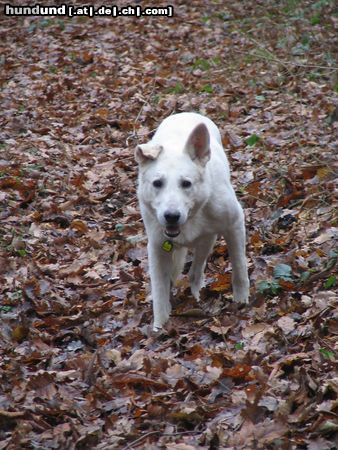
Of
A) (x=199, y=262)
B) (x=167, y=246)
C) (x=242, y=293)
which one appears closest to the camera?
(x=167, y=246)

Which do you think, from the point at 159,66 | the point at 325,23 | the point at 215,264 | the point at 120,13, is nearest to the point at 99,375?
the point at 215,264

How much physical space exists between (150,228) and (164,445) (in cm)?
239

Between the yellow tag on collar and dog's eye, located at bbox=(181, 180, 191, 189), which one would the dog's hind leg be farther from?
dog's eye, located at bbox=(181, 180, 191, 189)

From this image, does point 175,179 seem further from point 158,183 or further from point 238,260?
point 238,260

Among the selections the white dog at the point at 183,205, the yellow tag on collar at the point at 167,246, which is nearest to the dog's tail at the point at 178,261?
the white dog at the point at 183,205

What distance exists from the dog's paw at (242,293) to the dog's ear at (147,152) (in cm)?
135

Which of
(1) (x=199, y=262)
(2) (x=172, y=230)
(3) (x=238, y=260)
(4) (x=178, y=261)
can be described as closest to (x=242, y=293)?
(3) (x=238, y=260)

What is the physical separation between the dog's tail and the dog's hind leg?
4.2 inches

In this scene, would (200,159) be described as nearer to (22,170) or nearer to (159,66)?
(22,170)

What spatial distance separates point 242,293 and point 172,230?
3.38 ft

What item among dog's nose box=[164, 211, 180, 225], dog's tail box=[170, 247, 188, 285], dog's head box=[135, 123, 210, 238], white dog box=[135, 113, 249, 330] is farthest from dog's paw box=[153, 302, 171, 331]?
dog's nose box=[164, 211, 180, 225]

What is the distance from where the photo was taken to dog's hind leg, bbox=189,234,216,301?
20.4ft

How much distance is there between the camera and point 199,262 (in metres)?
6.44

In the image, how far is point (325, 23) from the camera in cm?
1558
